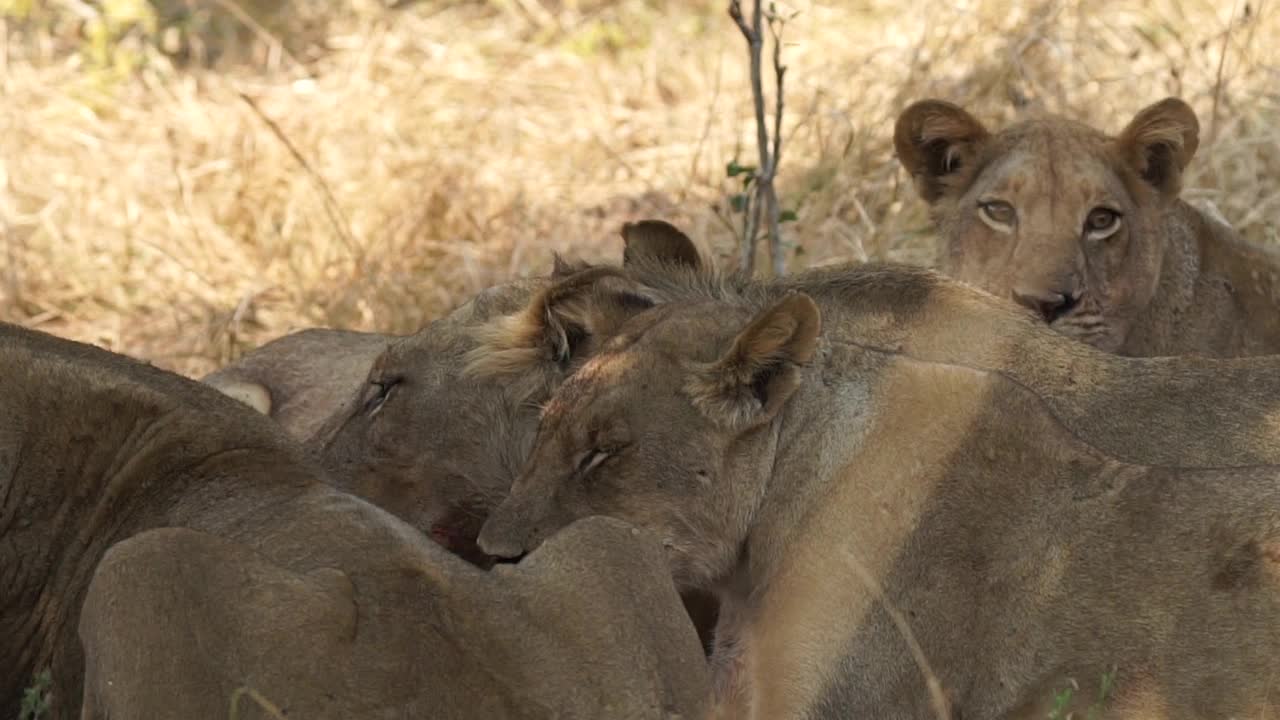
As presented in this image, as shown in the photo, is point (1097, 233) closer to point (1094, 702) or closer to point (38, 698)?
point (1094, 702)

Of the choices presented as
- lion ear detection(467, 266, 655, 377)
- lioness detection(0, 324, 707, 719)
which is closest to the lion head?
lion ear detection(467, 266, 655, 377)

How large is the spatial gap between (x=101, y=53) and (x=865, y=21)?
161 inches

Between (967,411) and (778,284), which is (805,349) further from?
(778,284)

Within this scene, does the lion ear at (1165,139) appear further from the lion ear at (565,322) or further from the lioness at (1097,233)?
the lion ear at (565,322)

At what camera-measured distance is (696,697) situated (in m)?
4.11

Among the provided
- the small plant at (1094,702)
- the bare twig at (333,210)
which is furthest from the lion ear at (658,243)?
the bare twig at (333,210)

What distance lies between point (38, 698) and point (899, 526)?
186 cm

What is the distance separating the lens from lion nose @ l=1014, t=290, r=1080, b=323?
636cm

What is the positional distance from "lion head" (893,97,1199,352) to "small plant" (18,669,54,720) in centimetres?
313

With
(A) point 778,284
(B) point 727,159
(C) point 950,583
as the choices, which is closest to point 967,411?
(C) point 950,583

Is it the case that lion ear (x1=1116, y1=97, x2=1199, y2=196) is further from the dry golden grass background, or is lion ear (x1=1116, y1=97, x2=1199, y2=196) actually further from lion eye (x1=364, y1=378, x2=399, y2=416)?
lion eye (x1=364, y1=378, x2=399, y2=416)

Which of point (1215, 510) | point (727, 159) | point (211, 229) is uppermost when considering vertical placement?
point (1215, 510)

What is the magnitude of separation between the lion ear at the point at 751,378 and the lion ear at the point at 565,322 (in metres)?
0.60

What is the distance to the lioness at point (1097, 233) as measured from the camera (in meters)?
6.50
